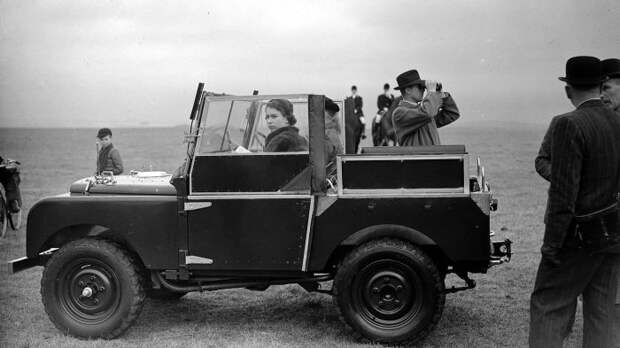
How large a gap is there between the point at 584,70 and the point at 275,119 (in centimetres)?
241

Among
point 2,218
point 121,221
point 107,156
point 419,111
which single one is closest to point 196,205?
point 121,221

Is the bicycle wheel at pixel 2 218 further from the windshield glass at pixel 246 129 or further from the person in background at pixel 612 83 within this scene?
the person in background at pixel 612 83

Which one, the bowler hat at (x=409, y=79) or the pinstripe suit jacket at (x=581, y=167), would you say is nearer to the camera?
the pinstripe suit jacket at (x=581, y=167)

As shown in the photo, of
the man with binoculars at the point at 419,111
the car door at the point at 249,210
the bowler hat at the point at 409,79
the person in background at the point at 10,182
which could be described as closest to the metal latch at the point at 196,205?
the car door at the point at 249,210

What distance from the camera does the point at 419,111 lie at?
19.9 ft

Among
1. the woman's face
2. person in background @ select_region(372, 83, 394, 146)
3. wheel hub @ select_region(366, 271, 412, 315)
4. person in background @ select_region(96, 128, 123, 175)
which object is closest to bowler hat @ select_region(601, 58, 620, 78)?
wheel hub @ select_region(366, 271, 412, 315)

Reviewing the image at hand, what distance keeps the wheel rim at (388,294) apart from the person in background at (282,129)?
1045 mm

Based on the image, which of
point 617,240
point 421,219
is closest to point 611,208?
point 617,240

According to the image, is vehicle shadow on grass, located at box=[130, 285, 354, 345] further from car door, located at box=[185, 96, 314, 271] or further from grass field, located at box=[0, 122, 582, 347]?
car door, located at box=[185, 96, 314, 271]

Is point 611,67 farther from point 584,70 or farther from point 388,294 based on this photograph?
point 388,294

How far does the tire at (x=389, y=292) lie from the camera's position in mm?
5031

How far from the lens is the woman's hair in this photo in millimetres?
5462

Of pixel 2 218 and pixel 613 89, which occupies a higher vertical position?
pixel 613 89

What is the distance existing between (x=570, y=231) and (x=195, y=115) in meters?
2.80
